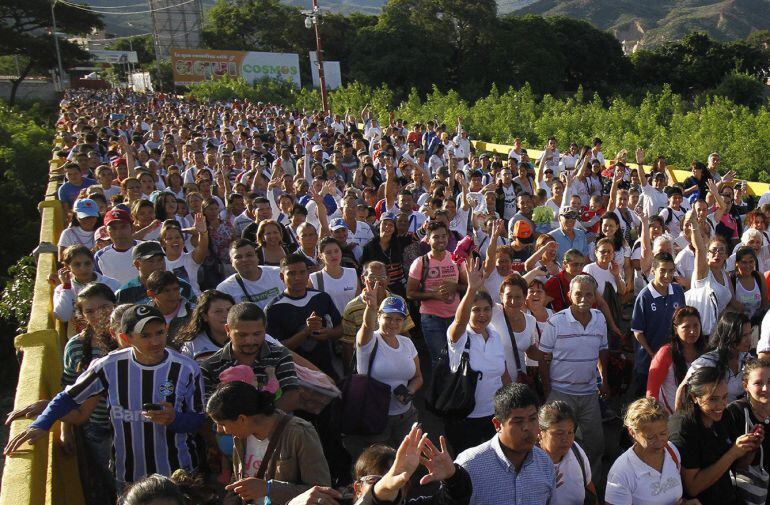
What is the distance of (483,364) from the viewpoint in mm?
4246

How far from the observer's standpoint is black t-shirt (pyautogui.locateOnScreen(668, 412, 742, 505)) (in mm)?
3408

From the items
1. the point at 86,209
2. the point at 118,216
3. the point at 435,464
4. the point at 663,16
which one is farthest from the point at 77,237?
the point at 663,16

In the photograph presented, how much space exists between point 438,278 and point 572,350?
4.87 feet

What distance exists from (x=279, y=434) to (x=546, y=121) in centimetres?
1925

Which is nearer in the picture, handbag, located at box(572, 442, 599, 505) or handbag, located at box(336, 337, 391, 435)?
handbag, located at box(572, 442, 599, 505)

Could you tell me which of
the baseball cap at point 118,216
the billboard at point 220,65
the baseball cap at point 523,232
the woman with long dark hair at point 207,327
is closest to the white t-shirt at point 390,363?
the woman with long dark hair at point 207,327

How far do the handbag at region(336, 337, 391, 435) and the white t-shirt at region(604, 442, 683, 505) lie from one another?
1471 mm

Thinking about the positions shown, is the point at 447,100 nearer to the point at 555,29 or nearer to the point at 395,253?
the point at 395,253

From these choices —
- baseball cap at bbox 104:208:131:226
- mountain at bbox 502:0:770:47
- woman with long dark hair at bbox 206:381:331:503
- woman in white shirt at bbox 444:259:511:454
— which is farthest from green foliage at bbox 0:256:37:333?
mountain at bbox 502:0:770:47

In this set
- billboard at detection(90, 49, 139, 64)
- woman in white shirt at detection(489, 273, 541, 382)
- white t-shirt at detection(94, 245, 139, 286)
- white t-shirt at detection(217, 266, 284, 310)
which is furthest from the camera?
billboard at detection(90, 49, 139, 64)

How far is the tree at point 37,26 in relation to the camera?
42.1 metres

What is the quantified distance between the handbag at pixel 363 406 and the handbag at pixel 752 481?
2.03 m

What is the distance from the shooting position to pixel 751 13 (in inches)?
5832

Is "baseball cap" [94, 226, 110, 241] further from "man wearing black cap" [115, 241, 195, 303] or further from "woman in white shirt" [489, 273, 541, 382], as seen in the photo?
"woman in white shirt" [489, 273, 541, 382]
